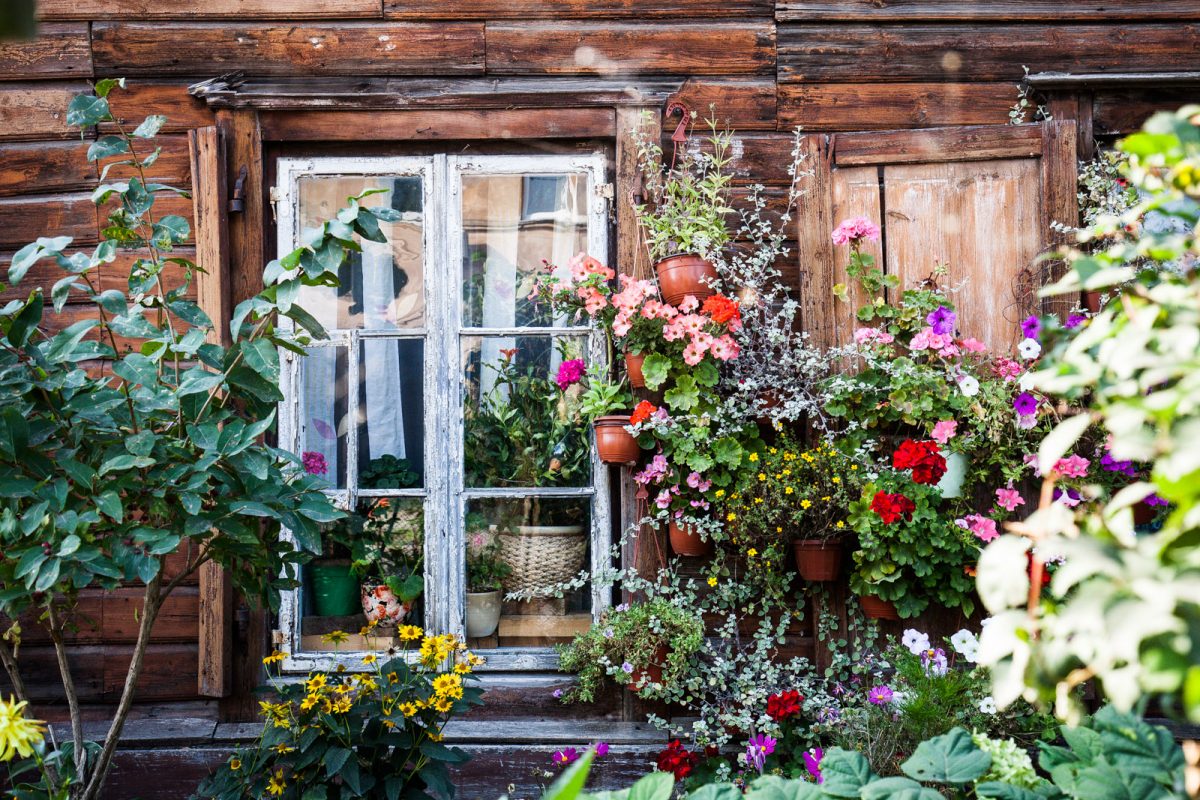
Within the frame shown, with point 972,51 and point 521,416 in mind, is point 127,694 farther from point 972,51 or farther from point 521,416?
point 972,51

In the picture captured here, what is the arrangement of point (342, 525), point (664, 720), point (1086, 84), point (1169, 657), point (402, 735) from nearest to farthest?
point (1169, 657), point (402, 735), point (342, 525), point (664, 720), point (1086, 84)

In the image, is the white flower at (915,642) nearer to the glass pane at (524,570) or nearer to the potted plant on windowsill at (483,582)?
the glass pane at (524,570)

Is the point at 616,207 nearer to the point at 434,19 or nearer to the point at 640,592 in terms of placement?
the point at 434,19

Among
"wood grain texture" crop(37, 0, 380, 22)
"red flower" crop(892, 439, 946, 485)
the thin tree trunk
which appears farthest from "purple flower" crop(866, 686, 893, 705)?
"wood grain texture" crop(37, 0, 380, 22)

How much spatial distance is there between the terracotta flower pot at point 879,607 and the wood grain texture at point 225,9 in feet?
8.67

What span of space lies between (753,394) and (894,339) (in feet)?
1.67

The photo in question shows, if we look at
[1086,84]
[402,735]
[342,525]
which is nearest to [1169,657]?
[402,735]

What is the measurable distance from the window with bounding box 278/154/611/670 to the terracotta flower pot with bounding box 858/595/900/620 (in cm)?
88

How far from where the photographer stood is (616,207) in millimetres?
3494

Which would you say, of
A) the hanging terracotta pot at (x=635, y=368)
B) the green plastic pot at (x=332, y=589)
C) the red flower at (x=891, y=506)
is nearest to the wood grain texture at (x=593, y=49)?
the hanging terracotta pot at (x=635, y=368)

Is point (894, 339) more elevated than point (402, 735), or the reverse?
point (894, 339)

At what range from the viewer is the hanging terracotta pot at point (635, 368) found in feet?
10.6

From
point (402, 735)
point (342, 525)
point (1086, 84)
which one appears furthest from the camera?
point (1086, 84)

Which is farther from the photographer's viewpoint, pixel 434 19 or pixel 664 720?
pixel 434 19
